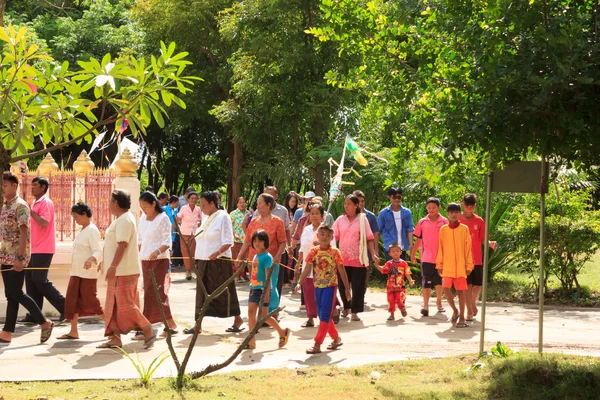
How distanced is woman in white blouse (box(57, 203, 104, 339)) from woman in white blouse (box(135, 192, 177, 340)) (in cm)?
54

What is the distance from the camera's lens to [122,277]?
9445 mm

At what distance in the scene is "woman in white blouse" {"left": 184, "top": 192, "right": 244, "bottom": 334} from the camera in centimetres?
1056

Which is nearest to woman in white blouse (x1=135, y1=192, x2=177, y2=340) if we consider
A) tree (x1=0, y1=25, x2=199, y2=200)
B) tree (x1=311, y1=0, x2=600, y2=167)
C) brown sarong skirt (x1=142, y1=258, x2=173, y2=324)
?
brown sarong skirt (x1=142, y1=258, x2=173, y2=324)

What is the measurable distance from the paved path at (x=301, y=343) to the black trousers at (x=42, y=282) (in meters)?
0.39

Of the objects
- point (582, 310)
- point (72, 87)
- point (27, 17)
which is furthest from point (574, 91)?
point (27, 17)

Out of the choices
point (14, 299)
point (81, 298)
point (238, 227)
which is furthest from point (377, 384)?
point (238, 227)

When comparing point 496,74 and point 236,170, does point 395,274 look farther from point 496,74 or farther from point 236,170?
point 236,170

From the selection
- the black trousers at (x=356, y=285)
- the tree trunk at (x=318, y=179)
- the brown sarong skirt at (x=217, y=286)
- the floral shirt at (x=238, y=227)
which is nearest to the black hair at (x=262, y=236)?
the brown sarong skirt at (x=217, y=286)

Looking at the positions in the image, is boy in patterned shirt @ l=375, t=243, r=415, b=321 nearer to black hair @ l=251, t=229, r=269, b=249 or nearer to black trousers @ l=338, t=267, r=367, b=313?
black trousers @ l=338, t=267, r=367, b=313

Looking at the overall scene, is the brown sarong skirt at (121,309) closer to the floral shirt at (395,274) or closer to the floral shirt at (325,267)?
the floral shirt at (325,267)

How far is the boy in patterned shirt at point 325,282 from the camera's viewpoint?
936 centimetres

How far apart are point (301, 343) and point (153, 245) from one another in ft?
6.72

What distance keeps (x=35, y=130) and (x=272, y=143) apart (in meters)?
16.6

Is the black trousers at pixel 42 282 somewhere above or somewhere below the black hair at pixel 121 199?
below
